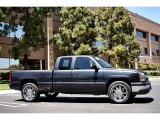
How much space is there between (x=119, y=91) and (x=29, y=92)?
3710mm

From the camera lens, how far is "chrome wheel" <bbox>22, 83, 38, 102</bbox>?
13913 mm

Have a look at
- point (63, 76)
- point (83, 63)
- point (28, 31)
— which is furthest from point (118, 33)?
point (63, 76)

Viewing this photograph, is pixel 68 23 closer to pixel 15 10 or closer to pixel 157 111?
pixel 15 10

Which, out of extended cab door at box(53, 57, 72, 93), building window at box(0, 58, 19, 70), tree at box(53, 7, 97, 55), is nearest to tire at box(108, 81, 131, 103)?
extended cab door at box(53, 57, 72, 93)

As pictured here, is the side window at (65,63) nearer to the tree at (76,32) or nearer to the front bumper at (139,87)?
the front bumper at (139,87)

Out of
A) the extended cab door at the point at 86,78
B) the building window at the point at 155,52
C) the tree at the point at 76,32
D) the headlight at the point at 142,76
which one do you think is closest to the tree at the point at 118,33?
the tree at the point at 76,32

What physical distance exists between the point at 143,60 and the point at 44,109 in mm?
54537

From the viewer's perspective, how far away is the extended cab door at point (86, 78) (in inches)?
504

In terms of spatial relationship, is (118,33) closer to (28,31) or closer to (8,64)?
(8,64)

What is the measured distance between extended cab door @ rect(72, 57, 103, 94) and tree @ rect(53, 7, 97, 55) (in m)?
26.4

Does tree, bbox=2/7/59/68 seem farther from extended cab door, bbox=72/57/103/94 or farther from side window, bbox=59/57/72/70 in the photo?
extended cab door, bbox=72/57/103/94

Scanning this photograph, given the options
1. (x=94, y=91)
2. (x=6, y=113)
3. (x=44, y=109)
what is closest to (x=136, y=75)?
(x=94, y=91)

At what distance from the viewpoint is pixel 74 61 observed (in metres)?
13.4

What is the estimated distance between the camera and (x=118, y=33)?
41.9 metres
